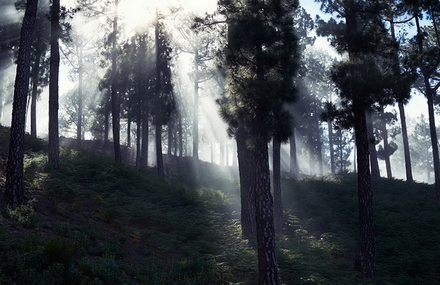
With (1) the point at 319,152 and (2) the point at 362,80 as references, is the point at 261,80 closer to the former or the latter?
(2) the point at 362,80

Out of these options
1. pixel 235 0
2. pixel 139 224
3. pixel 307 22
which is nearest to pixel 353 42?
pixel 235 0

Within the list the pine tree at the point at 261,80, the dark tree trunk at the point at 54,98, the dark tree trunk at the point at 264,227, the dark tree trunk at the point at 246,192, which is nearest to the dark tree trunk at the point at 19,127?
the dark tree trunk at the point at 54,98

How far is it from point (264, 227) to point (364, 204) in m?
4.31

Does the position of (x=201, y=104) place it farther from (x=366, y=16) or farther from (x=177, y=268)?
(x=177, y=268)

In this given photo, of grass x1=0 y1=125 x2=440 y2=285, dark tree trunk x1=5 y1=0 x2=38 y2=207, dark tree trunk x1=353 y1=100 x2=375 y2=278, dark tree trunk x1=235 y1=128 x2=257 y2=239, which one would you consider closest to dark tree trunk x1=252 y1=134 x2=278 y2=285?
grass x1=0 y1=125 x2=440 y2=285

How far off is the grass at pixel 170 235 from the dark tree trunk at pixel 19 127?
653mm

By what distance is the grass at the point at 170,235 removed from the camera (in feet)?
22.4

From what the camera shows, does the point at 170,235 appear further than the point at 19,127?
Yes

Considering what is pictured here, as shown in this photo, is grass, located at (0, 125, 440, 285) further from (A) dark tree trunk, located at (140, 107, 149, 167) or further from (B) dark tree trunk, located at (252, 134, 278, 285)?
(A) dark tree trunk, located at (140, 107, 149, 167)

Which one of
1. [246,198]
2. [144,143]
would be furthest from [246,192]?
[144,143]

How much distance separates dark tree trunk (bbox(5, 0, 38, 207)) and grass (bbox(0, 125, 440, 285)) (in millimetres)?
653

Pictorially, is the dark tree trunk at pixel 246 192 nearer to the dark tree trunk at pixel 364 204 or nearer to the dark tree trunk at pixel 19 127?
the dark tree trunk at pixel 364 204

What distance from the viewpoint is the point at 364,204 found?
35.6 feet

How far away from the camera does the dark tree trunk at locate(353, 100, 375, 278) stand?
10.5 metres
